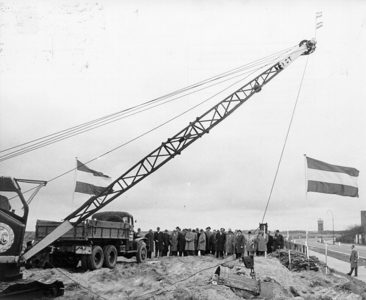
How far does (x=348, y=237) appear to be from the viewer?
70562 millimetres

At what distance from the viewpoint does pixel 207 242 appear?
20.6 metres

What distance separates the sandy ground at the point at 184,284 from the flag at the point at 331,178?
332cm

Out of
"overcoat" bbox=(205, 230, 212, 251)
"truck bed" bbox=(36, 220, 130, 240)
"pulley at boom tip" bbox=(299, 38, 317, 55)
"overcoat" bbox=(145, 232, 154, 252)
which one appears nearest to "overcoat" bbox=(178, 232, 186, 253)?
"overcoat" bbox=(205, 230, 212, 251)

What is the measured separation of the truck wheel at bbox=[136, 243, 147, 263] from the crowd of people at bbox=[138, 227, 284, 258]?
128 cm

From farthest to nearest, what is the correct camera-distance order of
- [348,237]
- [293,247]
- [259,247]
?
1. [348,237]
2. [293,247]
3. [259,247]

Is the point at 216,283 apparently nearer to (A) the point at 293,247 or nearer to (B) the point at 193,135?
(B) the point at 193,135

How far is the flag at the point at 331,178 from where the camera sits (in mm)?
16938

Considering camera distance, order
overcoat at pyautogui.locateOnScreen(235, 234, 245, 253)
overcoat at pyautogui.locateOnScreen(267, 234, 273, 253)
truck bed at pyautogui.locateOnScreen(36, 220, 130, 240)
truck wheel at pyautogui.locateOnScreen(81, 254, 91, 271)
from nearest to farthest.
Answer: truck bed at pyautogui.locateOnScreen(36, 220, 130, 240) < truck wheel at pyautogui.locateOnScreen(81, 254, 91, 271) < overcoat at pyautogui.locateOnScreen(235, 234, 245, 253) < overcoat at pyautogui.locateOnScreen(267, 234, 273, 253)

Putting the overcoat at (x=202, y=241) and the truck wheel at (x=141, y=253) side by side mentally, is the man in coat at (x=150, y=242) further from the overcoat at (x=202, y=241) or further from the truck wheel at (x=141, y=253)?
the overcoat at (x=202, y=241)

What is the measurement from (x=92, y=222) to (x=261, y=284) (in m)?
6.64

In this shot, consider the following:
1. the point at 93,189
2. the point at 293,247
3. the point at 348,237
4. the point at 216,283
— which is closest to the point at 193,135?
the point at 93,189

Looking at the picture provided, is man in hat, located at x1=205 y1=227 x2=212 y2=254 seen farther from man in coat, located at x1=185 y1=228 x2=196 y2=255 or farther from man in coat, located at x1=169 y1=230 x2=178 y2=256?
man in coat, located at x1=169 y1=230 x2=178 y2=256

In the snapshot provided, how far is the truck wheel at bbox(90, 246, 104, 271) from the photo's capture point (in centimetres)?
1503

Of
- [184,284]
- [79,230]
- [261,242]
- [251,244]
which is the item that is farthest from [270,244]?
[184,284]
